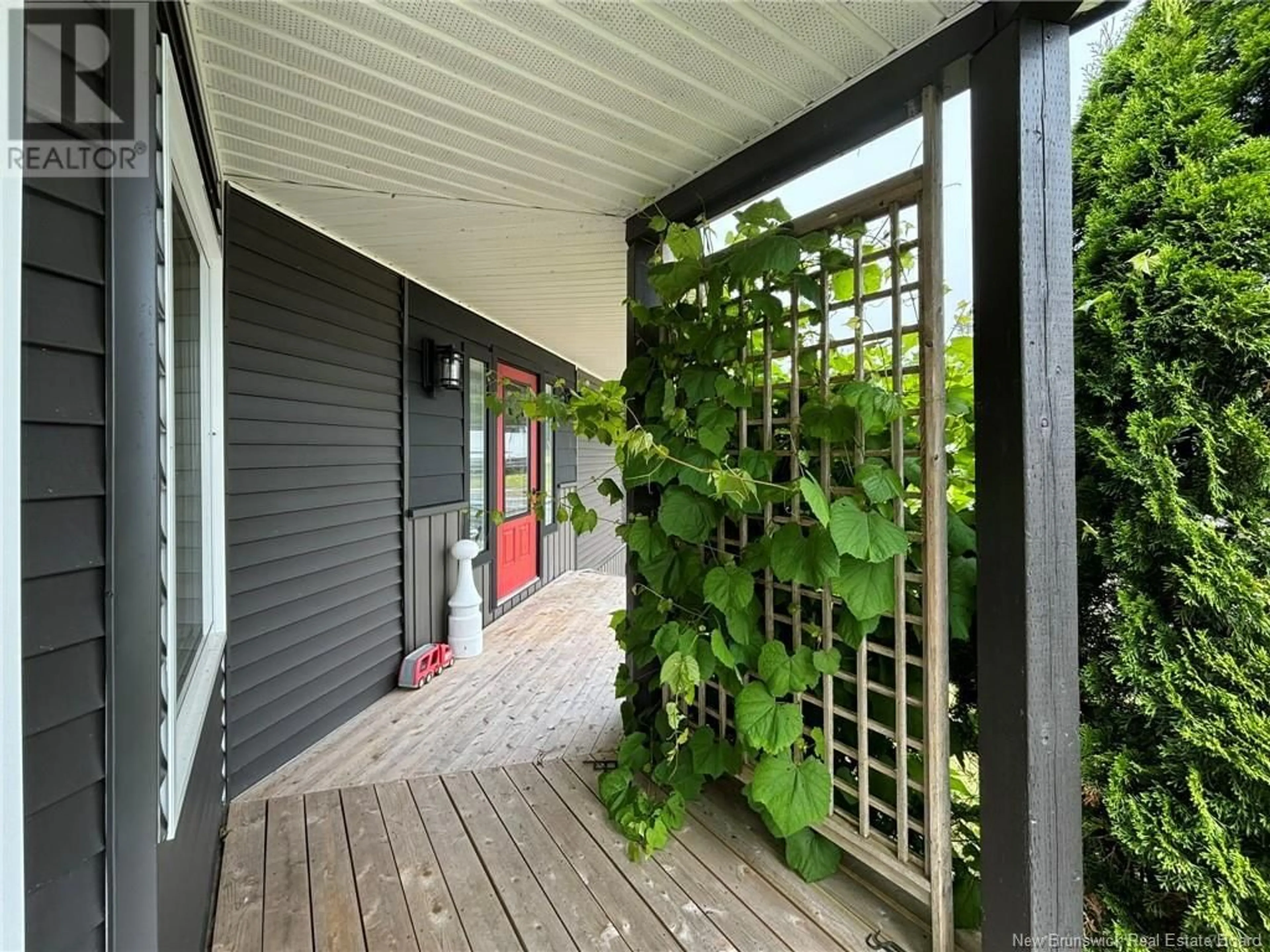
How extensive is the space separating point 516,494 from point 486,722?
8.82 feet

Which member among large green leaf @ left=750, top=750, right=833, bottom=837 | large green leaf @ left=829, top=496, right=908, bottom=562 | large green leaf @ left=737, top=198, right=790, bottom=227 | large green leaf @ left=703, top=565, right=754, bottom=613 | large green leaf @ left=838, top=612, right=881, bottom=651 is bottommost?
large green leaf @ left=750, top=750, right=833, bottom=837

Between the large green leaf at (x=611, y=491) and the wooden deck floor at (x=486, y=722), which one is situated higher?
the large green leaf at (x=611, y=491)

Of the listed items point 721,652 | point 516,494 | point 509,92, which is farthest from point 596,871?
point 516,494

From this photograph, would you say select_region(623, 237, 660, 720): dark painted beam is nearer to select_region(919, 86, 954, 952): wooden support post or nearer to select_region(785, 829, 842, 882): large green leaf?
select_region(785, 829, 842, 882): large green leaf

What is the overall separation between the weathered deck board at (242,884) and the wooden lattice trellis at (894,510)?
65.6 inches

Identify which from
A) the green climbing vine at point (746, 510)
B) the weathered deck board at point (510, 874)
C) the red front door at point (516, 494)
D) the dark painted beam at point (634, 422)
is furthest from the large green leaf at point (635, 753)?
the red front door at point (516, 494)

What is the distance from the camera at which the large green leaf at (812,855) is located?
1676 mm

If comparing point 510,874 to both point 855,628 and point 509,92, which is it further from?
point 509,92

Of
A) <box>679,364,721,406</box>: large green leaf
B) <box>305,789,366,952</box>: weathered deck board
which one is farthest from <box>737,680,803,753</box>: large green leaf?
<box>305,789,366,952</box>: weathered deck board

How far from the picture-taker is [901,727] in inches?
59.4

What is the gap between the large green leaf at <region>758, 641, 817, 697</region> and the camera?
1620 millimetres

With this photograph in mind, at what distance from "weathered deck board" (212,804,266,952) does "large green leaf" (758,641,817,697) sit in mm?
1563

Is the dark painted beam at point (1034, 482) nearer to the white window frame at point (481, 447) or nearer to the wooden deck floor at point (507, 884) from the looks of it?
the wooden deck floor at point (507, 884)

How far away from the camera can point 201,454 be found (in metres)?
1.78
